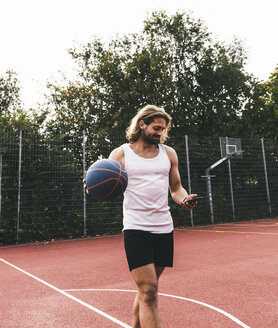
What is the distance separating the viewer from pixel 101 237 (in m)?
10.3

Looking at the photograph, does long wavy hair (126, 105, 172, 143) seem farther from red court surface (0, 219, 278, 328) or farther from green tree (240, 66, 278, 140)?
green tree (240, 66, 278, 140)

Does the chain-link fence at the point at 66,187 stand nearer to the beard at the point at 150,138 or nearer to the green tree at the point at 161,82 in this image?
the green tree at the point at 161,82

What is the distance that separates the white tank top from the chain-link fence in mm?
7571

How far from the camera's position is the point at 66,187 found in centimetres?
1003

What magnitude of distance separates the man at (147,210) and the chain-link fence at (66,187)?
7488mm

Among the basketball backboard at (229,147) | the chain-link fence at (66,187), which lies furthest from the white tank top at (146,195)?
the basketball backboard at (229,147)

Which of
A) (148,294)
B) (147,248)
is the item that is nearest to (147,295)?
(148,294)

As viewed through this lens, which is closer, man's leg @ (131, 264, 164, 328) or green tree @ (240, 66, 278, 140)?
man's leg @ (131, 264, 164, 328)

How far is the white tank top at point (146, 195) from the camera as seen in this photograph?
242 centimetres

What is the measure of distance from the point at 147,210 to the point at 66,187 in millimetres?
7899

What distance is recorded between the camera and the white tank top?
2.42 m

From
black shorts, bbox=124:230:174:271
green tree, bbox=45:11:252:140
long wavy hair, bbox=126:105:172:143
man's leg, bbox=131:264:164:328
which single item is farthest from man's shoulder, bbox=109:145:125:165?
green tree, bbox=45:11:252:140

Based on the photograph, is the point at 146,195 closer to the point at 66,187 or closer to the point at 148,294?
the point at 148,294

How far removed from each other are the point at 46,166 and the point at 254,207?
8.17 meters
